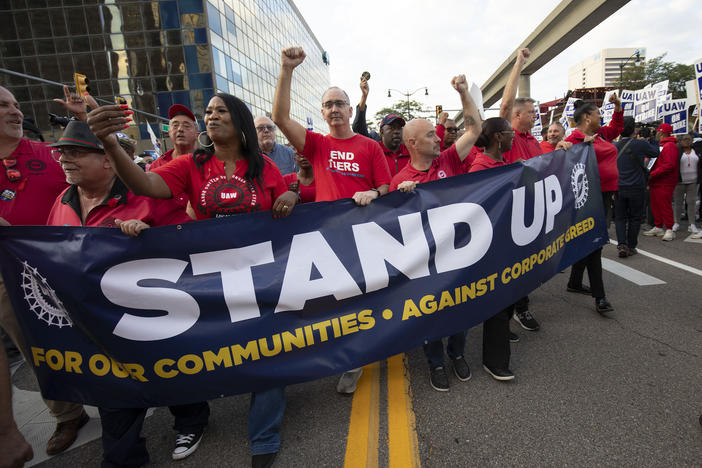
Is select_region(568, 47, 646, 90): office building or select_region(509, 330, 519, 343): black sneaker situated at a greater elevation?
select_region(568, 47, 646, 90): office building

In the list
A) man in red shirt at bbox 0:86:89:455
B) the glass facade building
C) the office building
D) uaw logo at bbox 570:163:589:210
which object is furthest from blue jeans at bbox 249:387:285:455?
the office building

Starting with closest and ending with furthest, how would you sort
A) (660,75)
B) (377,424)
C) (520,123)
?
(377,424) → (520,123) → (660,75)

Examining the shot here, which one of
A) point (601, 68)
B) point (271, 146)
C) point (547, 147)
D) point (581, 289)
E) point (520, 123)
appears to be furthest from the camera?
point (601, 68)

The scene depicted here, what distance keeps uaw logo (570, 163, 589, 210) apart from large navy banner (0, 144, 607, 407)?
105 centimetres

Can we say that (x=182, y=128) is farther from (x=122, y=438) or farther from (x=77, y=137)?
(x=122, y=438)

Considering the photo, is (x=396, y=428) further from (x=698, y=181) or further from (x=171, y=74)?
(x=171, y=74)

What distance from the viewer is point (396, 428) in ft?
7.22

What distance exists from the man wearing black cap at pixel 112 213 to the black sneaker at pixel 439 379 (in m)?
1.62

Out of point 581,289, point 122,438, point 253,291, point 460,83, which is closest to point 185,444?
point 122,438

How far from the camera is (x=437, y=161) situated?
288cm

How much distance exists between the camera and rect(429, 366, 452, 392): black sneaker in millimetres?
2535

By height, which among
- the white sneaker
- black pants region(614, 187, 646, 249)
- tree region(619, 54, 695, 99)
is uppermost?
tree region(619, 54, 695, 99)

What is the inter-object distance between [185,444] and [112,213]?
153cm

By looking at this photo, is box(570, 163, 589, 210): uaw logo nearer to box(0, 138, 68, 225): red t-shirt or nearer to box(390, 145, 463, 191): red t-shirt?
box(390, 145, 463, 191): red t-shirt
